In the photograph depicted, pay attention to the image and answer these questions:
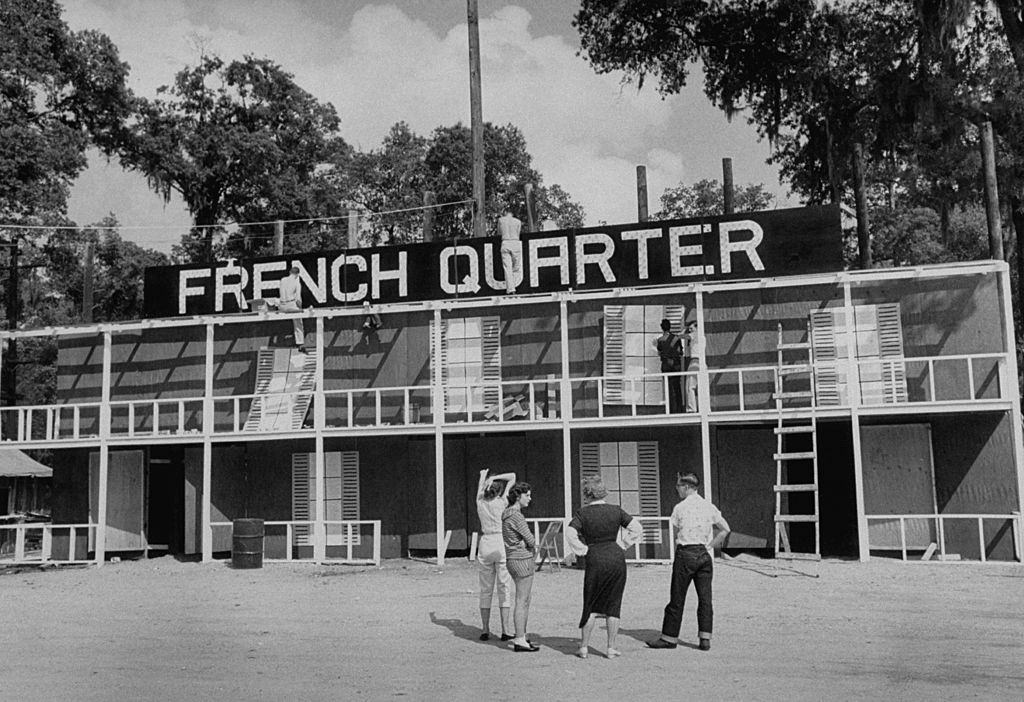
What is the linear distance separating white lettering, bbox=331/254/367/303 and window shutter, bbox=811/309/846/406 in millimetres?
9492

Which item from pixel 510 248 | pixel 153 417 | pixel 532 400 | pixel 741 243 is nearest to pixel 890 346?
pixel 741 243

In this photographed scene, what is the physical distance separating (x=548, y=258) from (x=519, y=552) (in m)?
12.8

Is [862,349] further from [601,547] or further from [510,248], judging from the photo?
[601,547]

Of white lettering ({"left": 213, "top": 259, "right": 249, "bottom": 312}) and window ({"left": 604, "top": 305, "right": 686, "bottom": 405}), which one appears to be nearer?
window ({"left": 604, "top": 305, "right": 686, "bottom": 405})

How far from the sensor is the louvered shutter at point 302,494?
24.2 m

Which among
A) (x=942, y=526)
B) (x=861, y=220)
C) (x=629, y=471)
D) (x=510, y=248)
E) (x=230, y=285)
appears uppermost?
(x=861, y=220)

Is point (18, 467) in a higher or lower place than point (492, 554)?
higher

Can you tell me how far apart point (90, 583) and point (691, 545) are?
42.6ft

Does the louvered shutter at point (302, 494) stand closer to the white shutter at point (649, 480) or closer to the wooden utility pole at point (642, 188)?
the white shutter at point (649, 480)

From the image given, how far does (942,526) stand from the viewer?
20625mm

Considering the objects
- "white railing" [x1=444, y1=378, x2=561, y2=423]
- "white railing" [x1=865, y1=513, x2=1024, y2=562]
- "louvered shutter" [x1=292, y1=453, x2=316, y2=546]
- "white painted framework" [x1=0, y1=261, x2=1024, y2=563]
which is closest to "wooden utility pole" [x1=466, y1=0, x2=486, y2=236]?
"white painted framework" [x1=0, y1=261, x2=1024, y2=563]

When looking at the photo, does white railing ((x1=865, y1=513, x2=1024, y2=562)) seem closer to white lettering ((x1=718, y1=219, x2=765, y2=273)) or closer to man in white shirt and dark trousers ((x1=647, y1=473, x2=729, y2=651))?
white lettering ((x1=718, y1=219, x2=765, y2=273))

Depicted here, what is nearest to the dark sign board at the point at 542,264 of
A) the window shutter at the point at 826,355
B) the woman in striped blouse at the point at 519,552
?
the window shutter at the point at 826,355

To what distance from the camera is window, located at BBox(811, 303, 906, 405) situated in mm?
21547
